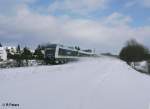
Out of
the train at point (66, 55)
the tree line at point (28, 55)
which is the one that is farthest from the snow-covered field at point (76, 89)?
the tree line at point (28, 55)

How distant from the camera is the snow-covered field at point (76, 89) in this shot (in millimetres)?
1467

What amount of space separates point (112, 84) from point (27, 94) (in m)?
0.42

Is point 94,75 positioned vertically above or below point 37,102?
above

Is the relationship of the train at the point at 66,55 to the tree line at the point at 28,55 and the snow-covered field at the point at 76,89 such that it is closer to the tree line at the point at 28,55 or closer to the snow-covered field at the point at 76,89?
the tree line at the point at 28,55

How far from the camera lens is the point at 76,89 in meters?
1.57

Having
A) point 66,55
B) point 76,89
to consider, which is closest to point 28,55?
point 66,55

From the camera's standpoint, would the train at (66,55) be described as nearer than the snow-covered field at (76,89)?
No

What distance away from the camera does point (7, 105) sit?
4.79 feet

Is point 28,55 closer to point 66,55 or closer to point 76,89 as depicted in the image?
point 66,55

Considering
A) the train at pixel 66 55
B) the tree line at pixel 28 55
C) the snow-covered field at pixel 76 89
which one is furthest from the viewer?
the tree line at pixel 28 55

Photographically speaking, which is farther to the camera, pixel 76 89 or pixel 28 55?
pixel 28 55

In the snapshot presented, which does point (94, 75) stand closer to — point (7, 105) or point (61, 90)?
point (61, 90)

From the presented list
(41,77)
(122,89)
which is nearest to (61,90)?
(41,77)

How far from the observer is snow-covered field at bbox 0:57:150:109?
1467 millimetres
